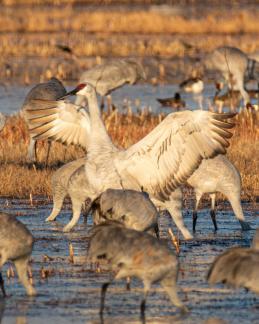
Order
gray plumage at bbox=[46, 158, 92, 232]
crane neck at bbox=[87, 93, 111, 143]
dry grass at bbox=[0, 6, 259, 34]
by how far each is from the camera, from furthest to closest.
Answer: dry grass at bbox=[0, 6, 259, 34]
gray plumage at bbox=[46, 158, 92, 232]
crane neck at bbox=[87, 93, 111, 143]

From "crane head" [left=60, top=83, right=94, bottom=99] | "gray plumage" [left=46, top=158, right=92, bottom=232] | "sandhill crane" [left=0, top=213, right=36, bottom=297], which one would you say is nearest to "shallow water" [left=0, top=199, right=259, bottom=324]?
"sandhill crane" [left=0, top=213, right=36, bottom=297]

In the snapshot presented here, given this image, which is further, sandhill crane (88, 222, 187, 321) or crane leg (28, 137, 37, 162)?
crane leg (28, 137, 37, 162)

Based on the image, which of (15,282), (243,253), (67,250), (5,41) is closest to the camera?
(243,253)

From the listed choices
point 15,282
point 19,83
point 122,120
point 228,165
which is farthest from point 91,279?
point 19,83

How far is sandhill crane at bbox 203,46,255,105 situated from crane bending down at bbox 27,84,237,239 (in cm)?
1183

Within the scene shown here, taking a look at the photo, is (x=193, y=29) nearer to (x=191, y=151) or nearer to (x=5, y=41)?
(x=5, y=41)

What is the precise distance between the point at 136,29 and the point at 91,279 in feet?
93.3

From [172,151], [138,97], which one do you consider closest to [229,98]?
[138,97]

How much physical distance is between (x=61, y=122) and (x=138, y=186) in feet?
4.53

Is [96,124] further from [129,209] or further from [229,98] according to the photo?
[229,98]

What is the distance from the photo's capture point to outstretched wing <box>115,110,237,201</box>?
9.76 meters

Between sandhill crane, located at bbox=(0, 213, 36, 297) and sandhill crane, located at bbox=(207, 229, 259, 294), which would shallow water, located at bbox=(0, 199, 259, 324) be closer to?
sandhill crane, located at bbox=(0, 213, 36, 297)

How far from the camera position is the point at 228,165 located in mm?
10781

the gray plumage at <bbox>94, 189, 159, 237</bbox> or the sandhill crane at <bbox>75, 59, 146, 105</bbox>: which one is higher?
the sandhill crane at <bbox>75, 59, 146, 105</bbox>
